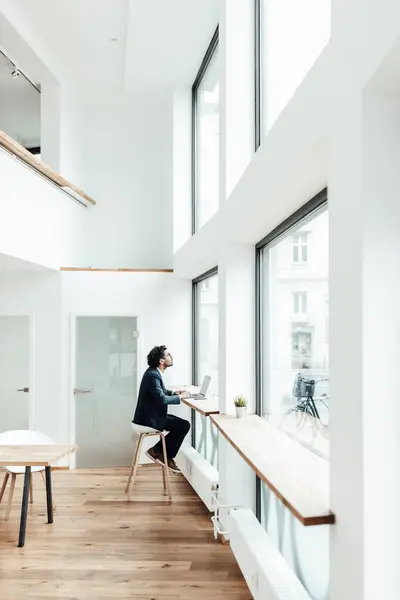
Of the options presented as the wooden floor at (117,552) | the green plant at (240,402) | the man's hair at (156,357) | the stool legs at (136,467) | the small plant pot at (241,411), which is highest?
the man's hair at (156,357)

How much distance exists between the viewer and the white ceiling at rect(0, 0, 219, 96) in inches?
215

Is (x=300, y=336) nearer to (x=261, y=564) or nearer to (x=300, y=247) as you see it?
(x=300, y=247)

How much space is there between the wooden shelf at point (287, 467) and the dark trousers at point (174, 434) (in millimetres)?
2127

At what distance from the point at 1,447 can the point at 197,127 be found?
411 cm

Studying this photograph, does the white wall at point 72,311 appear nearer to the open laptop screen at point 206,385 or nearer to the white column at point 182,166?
the white column at point 182,166

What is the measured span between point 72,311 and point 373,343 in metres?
5.62

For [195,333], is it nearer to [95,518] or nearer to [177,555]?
[95,518]

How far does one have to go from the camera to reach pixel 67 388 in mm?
7191

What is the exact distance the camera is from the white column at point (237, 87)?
4.44 metres

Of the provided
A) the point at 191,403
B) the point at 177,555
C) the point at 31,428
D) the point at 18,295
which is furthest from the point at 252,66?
the point at 31,428

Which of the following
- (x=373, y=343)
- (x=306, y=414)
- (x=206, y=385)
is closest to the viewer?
(x=373, y=343)

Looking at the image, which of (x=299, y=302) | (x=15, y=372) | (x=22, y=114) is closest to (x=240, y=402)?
(x=299, y=302)

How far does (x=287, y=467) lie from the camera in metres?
2.84

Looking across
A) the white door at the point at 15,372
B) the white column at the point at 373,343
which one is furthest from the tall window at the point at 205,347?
the white column at the point at 373,343
